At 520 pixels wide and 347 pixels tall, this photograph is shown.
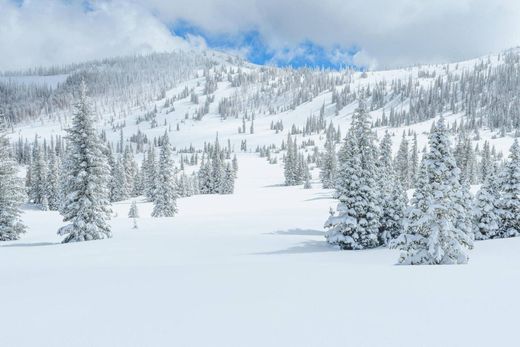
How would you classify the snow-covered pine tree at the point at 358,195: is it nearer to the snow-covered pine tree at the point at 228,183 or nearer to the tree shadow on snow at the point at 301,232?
the tree shadow on snow at the point at 301,232

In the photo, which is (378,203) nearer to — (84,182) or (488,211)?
(488,211)

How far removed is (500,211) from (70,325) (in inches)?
1186

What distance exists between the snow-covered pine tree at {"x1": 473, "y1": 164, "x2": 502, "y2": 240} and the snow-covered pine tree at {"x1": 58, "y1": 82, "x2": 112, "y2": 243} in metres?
29.3

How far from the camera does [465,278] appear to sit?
10.2 m

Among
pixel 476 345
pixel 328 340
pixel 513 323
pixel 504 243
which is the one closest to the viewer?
pixel 476 345

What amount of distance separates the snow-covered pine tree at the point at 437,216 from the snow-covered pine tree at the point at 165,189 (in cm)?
4094

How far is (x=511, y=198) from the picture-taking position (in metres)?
27.3

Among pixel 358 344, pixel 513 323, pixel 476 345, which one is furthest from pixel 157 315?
pixel 513 323

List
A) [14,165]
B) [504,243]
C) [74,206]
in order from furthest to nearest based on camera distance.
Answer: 1. [14,165]
2. [74,206]
3. [504,243]

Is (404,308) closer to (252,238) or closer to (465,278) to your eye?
(465,278)

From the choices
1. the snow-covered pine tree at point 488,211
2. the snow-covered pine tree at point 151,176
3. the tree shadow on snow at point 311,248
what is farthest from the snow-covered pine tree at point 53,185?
the snow-covered pine tree at point 488,211

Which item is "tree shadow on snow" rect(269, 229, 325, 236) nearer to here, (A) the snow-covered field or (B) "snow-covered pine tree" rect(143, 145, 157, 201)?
(A) the snow-covered field

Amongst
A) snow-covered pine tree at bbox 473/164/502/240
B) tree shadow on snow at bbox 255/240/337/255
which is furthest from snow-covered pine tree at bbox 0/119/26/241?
snow-covered pine tree at bbox 473/164/502/240

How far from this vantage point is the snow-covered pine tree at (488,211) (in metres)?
27.5
